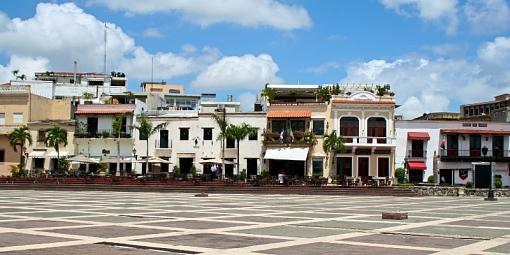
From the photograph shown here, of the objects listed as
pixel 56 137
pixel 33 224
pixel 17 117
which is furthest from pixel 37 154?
pixel 33 224

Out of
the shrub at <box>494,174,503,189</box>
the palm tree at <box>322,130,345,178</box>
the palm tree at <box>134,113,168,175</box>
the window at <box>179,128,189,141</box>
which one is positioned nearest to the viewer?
the shrub at <box>494,174,503,189</box>

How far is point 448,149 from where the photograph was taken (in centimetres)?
5638

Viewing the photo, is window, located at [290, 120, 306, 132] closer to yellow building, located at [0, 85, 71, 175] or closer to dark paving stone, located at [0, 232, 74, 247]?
yellow building, located at [0, 85, 71, 175]

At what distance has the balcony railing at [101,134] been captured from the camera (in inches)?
2298

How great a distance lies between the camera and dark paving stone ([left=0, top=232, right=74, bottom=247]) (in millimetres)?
13680

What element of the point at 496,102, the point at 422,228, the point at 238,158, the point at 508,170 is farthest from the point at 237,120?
the point at 496,102

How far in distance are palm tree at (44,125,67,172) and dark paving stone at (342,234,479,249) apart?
141 feet

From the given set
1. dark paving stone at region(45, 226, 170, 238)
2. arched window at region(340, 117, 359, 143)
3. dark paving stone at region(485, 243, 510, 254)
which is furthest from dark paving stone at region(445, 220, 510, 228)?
arched window at region(340, 117, 359, 143)

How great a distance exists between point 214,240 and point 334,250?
3.05 metres

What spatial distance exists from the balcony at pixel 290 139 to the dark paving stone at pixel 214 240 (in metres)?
39.5

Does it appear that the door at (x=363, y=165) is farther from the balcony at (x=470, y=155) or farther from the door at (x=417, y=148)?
the balcony at (x=470, y=155)

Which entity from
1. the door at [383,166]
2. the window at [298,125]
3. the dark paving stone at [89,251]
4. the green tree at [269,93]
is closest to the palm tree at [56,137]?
the green tree at [269,93]

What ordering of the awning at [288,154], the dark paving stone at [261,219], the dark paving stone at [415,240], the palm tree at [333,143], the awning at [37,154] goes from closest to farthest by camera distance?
1. the dark paving stone at [415,240]
2. the dark paving stone at [261,219]
3. the palm tree at [333,143]
4. the awning at [288,154]
5. the awning at [37,154]

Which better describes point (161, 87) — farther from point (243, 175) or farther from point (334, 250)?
point (334, 250)
